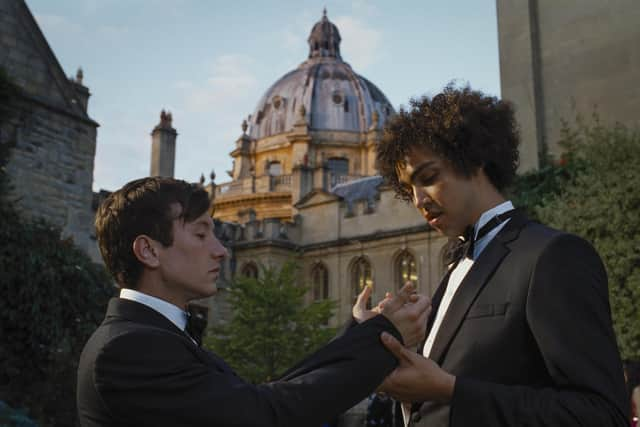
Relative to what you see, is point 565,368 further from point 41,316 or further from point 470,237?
point 41,316

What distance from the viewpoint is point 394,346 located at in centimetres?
226

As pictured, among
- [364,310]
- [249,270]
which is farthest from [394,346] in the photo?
[249,270]

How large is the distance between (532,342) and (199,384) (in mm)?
1020

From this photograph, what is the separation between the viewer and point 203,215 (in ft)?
8.64

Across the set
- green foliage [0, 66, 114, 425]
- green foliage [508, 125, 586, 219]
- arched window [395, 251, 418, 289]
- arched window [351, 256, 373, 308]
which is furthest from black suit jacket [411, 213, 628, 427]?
arched window [351, 256, 373, 308]

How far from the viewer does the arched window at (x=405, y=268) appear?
3222cm

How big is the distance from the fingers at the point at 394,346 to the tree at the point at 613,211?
13.0m

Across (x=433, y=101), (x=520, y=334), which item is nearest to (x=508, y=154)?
(x=433, y=101)

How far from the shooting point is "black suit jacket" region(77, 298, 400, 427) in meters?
2.11

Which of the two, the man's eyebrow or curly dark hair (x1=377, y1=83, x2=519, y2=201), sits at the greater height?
curly dark hair (x1=377, y1=83, x2=519, y2=201)

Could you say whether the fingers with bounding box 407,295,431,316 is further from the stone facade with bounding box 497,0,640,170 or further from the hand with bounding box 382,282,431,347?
the stone facade with bounding box 497,0,640,170

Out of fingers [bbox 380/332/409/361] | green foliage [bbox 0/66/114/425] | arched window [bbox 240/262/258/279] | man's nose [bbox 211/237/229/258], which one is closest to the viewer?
fingers [bbox 380/332/409/361]

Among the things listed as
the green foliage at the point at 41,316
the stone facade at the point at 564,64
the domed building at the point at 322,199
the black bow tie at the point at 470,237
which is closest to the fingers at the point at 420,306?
the black bow tie at the point at 470,237

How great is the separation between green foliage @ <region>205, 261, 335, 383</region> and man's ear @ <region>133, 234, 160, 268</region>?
21.5m
